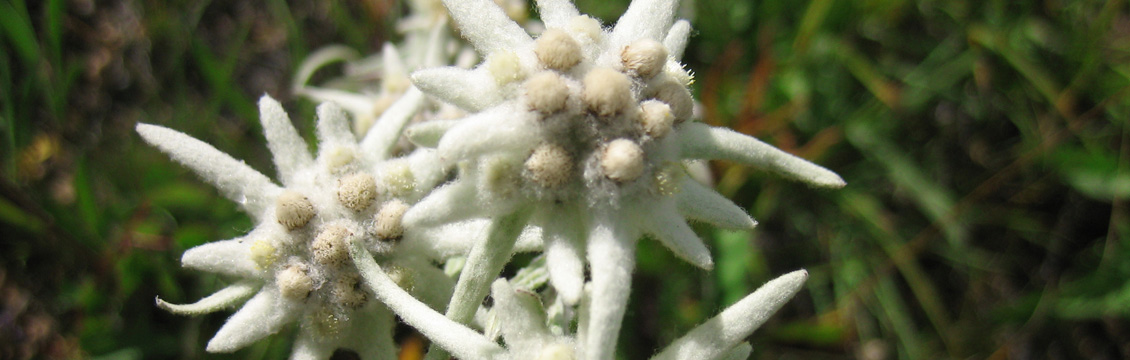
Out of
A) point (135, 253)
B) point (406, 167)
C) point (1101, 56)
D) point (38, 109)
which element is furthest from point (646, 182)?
point (38, 109)

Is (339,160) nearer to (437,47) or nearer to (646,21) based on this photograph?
(646,21)

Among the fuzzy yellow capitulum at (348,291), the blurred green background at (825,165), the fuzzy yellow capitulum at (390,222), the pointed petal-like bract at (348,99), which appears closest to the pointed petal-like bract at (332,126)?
the fuzzy yellow capitulum at (390,222)

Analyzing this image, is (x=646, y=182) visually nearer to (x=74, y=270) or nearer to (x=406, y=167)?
(x=406, y=167)

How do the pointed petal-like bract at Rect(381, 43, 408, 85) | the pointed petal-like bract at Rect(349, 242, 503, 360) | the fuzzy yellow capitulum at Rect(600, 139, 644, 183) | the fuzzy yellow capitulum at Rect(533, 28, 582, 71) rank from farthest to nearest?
the pointed petal-like bract at Rect(381, 43, 408, 85), the pointed petal-like bract at Rect(349, 242, 503, 360), the fuzzy yellow capitulum at Rect(533, 28, 582, 71), the fuzzy yellow capitulum at Rect(600, 139, 644, 183)

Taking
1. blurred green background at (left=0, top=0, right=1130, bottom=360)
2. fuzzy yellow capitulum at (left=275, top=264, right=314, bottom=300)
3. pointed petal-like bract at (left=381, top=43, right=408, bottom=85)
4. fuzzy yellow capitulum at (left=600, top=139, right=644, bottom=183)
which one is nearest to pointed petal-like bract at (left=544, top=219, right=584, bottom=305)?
fuzzy yellow capitulum at (left=600, top=139, right=644, bottom=183)

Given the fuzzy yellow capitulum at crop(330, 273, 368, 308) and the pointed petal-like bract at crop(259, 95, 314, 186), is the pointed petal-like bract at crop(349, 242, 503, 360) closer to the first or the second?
the fuzzy yellow capitulum at crop(330, 273, 368, 308)

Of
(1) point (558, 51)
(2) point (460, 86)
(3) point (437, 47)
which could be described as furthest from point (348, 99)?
(1) point (558, 51)
